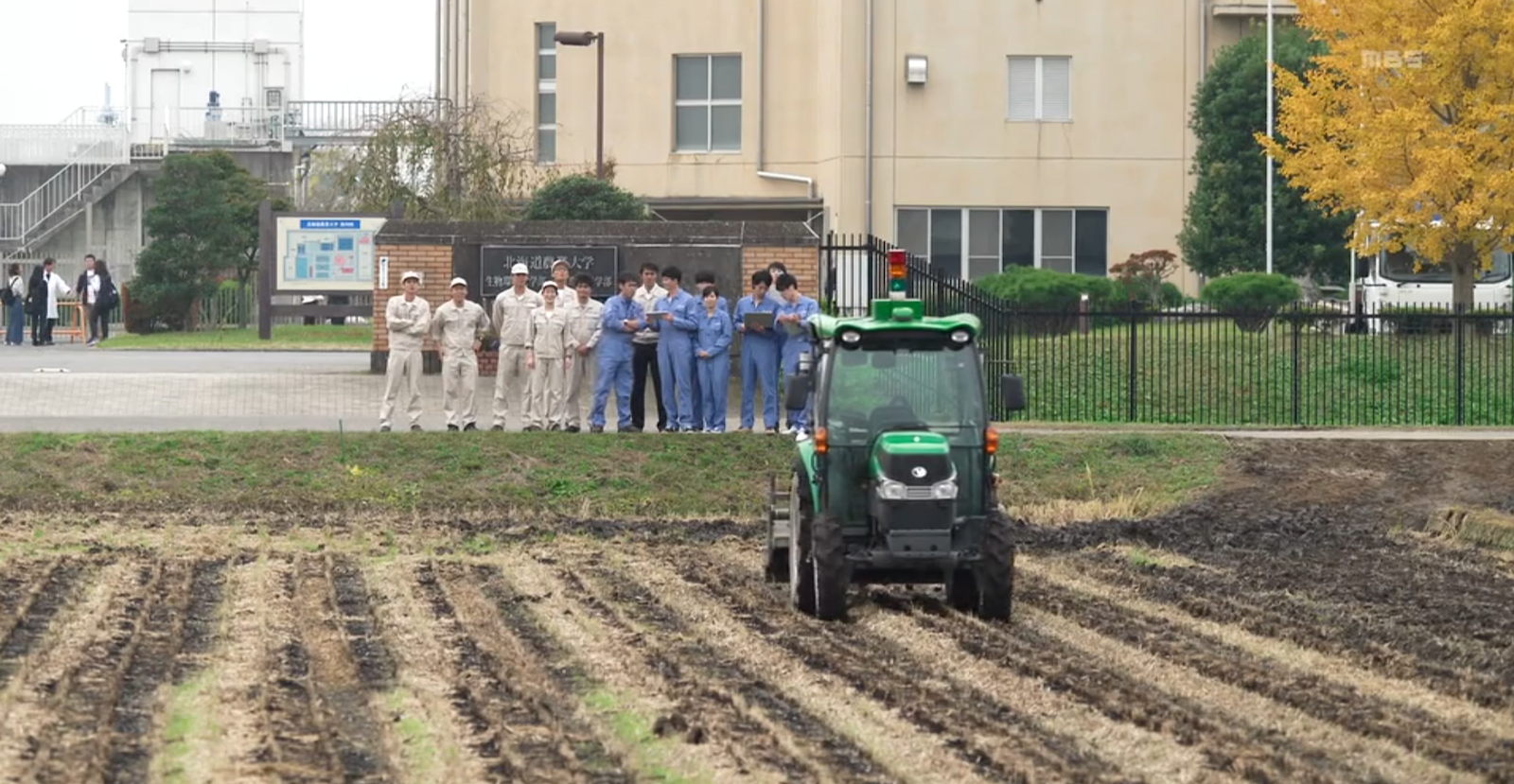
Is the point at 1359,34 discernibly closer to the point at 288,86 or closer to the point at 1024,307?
the point at 1024,307

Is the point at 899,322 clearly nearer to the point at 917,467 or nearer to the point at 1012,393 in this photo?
the point at 1012,393

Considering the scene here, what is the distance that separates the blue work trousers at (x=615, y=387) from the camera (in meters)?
23.8

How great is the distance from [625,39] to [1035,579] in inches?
1226

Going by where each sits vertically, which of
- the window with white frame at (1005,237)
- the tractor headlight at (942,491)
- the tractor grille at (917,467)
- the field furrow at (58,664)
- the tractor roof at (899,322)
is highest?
the window with white frame at (1005,237)

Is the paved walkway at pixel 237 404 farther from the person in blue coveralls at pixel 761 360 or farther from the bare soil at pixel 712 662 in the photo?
the bare soil at pixel 712 662

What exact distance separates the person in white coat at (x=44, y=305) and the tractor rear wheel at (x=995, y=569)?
1179 inches

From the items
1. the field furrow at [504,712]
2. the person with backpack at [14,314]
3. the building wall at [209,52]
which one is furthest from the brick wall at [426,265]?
the building wall at [209,52]

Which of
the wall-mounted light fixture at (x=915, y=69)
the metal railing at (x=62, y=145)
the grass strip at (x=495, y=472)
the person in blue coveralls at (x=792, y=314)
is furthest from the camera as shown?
the metal railing at (x=62, y=145)

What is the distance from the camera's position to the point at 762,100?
45281mm

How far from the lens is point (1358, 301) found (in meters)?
32.8

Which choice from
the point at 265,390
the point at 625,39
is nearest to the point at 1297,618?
the point at 265,390

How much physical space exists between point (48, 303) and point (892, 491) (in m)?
30.3

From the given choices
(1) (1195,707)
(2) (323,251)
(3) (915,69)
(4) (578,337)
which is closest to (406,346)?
(4) (578,337)

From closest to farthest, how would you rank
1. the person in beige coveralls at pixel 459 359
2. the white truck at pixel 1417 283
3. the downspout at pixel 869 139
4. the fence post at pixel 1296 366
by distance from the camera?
1. the person in beige coveralls at pixel 459 359
2. the fence post at pixel 1296 366
3. the white truck at pixel 1417 283
4. the downspout at pixel 869 139
